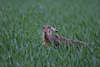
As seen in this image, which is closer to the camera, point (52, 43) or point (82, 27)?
point (52, 43)

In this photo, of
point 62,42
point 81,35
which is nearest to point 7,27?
point 62,42

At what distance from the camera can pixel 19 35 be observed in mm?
5172

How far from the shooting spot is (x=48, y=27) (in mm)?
5258

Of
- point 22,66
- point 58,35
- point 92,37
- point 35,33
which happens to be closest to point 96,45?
point 92,37

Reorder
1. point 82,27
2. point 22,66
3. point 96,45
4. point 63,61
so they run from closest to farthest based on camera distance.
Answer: point 22,66
point 63,61
point 96,45
point 82,27

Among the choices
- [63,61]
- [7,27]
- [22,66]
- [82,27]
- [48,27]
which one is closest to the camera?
[22,66]

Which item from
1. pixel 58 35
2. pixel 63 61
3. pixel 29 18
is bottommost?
pixel 63 61

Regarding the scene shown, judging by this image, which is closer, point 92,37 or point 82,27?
point 92,37

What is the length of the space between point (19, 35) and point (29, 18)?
216 cm

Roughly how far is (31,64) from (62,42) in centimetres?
162

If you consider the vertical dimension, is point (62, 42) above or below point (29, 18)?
below

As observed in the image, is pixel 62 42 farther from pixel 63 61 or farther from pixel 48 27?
pixel 63 61

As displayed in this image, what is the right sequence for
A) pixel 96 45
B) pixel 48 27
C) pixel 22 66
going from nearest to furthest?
pixel 22 66, pixel 96 45, pixel 48 27

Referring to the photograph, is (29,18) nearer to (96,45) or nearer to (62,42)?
(62,42)
